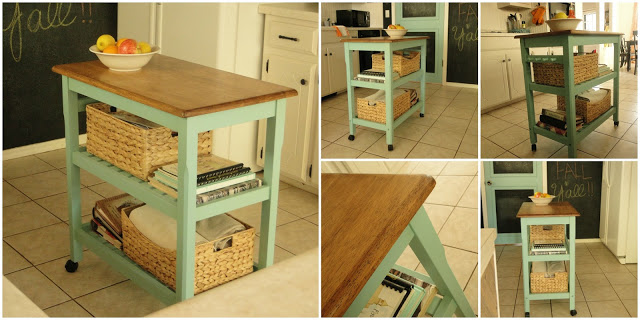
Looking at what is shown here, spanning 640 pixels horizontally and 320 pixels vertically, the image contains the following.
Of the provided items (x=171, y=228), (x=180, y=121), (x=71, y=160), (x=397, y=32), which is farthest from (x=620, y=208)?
(x=71, y=160)

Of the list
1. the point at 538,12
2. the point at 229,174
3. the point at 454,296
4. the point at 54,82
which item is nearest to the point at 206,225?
the point at 229,174

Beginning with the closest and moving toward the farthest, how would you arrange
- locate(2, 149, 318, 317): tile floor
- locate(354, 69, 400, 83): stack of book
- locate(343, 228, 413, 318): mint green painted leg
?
1. locate(343, 228, 413, 318): mint green painted leg
2. locate(2, 149, 318, 317): tile floor
3. locate(354, 69, 400, 83): stack of book

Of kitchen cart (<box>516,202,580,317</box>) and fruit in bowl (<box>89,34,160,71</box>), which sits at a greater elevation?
fruit in bowl (<box>89,34,160,71</box>)

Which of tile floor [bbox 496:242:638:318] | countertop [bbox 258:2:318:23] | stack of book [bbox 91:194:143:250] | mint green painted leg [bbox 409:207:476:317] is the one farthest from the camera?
countertop [bbox 258:2:318:23]

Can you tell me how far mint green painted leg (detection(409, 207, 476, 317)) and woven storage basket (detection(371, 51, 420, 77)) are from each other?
1.61 m

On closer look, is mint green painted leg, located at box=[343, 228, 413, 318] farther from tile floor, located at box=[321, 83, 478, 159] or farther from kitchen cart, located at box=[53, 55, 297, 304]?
kitchen cart, located at box=[53, 55, 297, 304]

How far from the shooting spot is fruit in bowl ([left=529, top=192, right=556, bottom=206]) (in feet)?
4.76

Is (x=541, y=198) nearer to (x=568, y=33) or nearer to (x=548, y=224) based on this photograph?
(x=548, y=224)

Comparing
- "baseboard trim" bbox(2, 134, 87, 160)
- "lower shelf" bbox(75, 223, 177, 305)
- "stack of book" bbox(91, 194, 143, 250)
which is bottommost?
A: "lower shelf" bbox(75, 223, 177, 305)

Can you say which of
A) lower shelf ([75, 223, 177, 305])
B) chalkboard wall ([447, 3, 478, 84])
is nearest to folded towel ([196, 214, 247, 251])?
lower shelf ([75, 223, 177, 305])

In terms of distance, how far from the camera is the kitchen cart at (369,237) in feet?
2.73

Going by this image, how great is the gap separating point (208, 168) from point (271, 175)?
253 mm

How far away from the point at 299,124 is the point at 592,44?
7.07 feet

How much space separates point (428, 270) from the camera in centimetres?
135
